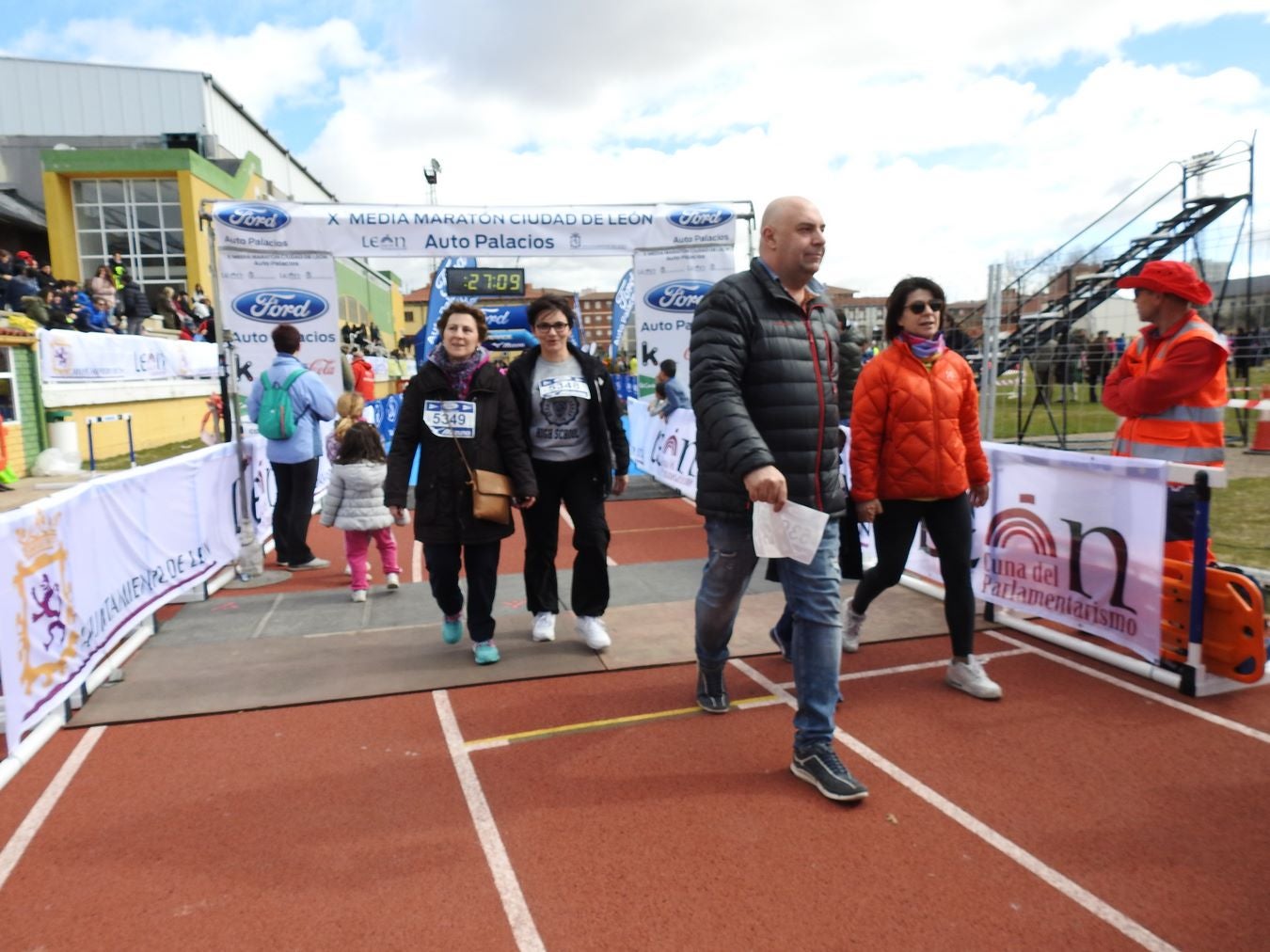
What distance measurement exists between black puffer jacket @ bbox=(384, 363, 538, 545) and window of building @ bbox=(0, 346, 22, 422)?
41.2 feet

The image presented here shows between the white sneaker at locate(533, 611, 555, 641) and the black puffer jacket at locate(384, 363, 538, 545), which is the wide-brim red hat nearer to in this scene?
the black puffer jacket at locate(384, 363, 538, 545)

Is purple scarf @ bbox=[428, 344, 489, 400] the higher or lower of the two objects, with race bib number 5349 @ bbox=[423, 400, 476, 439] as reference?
higher

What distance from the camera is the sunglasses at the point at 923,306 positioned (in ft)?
12.5

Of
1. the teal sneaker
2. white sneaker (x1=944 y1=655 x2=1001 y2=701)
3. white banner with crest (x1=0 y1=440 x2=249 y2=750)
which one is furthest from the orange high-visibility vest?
white banner with crest (x1=0 y1=440 x2=249 y2=750)

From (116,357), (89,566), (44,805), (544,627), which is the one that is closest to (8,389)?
(116,357)

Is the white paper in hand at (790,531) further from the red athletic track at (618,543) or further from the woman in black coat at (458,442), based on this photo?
the red athletic track at (618,543)

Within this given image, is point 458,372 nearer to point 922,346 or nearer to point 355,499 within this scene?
point 355,499

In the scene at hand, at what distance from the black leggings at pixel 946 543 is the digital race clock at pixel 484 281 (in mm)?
11163

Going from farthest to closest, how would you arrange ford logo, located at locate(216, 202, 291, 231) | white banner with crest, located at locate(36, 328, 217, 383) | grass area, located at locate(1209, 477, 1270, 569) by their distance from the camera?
1. white banner with crest, located at locate(36, 328, 217, 383)
2. ford logo, located at locate(216, 202, 291, 231)
3. grass area, located at locate(1209, 477, 1270, 569)

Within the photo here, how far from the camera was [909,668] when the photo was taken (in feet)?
14.7

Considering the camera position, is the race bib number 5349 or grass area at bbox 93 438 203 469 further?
grass area at bbox 93 438 203 469

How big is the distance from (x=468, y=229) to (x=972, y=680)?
7252 millimetres

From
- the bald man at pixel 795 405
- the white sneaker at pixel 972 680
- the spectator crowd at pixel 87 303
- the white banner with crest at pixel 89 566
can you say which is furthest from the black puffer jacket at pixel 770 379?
the spectator crowd at pixel 87 303

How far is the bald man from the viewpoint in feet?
10.1
